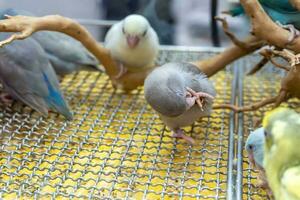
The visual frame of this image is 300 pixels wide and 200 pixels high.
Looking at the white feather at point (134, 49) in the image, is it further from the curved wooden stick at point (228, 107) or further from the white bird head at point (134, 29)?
the curved wooden stick at point (228, 107)

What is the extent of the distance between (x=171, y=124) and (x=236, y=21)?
4.71 feet

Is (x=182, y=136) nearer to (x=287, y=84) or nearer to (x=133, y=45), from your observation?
(x=287, y=84)

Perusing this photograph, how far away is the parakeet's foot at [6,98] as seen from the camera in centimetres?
Answer: 166

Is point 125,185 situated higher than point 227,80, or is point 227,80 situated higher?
point 125,185

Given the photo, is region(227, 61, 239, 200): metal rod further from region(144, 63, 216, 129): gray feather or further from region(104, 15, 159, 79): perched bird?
region(104, 15, 159, 79): perched bird

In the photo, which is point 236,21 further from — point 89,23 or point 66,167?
point 66,167

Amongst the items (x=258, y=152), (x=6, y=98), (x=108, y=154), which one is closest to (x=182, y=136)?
(x=108, y=154)

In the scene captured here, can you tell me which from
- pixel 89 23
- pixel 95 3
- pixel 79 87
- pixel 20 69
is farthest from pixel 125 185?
pixel 95 3

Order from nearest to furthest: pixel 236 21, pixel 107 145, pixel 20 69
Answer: pixel 107 145
pixel 20 69
pixel 236 21

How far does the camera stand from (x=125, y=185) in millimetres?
1228

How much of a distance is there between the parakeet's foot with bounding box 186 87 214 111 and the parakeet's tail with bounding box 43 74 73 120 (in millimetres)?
400

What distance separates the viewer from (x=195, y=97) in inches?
55.7

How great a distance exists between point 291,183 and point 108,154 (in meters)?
0.61

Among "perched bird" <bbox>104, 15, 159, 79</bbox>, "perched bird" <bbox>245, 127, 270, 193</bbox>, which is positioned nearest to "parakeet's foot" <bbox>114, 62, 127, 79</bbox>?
"perched bird" <bbox>104, 15, 159, 79</bbox>
